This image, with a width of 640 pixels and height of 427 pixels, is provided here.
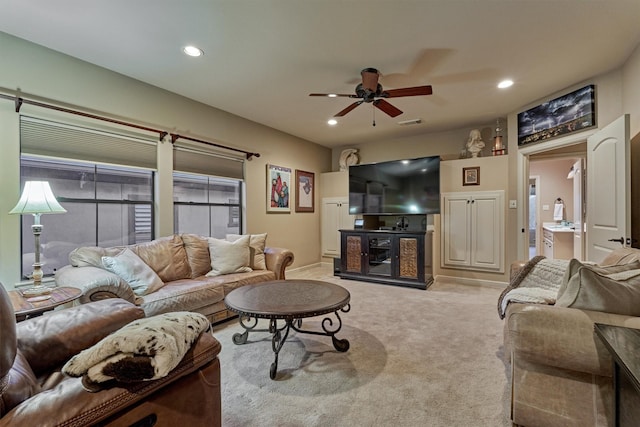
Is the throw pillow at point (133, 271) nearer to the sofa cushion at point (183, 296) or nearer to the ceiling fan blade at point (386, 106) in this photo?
the sofa cushion at point (183, 296)

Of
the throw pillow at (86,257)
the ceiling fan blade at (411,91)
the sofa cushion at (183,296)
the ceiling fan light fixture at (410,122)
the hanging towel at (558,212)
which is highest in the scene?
the ceiling fan light fixture at (410,122)

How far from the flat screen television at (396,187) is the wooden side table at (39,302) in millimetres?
4023

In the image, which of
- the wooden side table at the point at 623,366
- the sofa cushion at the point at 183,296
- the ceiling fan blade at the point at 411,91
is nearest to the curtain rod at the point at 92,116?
the sofa cushion at the point at 183,296

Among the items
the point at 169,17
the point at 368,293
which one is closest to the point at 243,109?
the point at 169,17

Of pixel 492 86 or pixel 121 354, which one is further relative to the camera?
pixel 492 86

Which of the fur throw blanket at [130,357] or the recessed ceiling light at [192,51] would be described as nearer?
the fur throw blanket at [130,357]

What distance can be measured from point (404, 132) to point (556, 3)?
10.3ft

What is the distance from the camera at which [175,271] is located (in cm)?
297

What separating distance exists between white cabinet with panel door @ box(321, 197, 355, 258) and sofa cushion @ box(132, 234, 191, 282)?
10.3 ft

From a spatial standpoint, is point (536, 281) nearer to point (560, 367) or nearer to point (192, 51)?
point (560, 367)

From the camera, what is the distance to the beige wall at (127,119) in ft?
7.63

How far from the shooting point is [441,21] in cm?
212

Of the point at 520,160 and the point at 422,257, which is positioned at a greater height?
the point at 520,160

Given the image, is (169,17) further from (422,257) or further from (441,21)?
(422,257)
